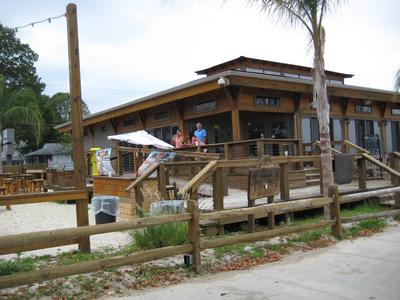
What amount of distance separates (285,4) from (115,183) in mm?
6686

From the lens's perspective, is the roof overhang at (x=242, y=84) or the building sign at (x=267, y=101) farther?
the building sign at (x=267, y=101)

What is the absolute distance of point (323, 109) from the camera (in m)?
9.18

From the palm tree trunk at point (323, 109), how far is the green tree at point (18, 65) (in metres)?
55.8

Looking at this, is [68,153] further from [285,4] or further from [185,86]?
[285,4]

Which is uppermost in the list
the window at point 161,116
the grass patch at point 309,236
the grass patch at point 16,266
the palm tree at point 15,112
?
the palm tree at point 15,112

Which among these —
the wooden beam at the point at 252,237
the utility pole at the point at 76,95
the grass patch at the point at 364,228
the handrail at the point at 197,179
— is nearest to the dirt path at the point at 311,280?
the wooden beam at the point at 252,237

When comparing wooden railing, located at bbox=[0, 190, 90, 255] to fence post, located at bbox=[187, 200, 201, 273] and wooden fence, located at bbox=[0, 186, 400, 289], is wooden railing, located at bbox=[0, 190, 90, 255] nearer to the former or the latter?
wooden fence, located at bbox=[0, 186, 400, 289]

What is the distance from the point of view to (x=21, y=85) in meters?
60.2

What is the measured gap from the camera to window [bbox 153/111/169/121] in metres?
18.2

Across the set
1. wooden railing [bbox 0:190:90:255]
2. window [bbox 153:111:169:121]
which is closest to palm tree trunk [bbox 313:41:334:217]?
wooden railing [bbox 0:190:90:255]

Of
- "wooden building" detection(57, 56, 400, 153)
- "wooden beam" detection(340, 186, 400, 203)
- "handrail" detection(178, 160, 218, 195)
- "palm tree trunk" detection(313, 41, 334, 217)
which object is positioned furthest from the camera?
"wooden building" detection(57, 56, 400, 153)

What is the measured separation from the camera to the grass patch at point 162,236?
22.4 ft

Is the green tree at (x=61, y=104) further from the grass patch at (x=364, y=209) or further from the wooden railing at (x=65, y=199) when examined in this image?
the wooden railing at (x=65, y=199)

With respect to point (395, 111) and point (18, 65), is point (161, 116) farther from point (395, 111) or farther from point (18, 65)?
point (18, 65)
